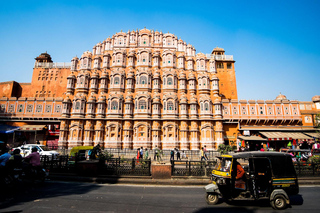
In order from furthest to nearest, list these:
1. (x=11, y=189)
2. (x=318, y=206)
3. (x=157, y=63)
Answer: (x=157, y=63)
(x=11, y=189)
(x=318, y=206)

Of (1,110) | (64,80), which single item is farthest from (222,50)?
(1,110)

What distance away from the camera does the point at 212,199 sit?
273 inches

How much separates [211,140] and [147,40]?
80.7 ft

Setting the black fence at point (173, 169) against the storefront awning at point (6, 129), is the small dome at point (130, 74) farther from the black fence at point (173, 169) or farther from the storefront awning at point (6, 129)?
the black fence at point (173, 169)

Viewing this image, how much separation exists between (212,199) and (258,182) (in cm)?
195

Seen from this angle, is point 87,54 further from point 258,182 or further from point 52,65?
point 258,182

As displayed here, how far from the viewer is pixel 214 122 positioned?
32.2 m

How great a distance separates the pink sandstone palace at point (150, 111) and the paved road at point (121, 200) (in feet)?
71.1

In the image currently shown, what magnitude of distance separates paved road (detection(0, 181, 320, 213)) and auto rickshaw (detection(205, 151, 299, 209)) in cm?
38

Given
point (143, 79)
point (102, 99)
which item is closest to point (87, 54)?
point (102, 99)

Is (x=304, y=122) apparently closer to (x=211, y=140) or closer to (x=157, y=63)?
A: (x=211, y=140)

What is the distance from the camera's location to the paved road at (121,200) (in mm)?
6285

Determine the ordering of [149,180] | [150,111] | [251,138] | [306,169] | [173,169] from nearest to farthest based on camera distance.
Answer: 1. [149,180]
2. [173,169]
3. [306,169]
4. [251,138]
5. [150,111]

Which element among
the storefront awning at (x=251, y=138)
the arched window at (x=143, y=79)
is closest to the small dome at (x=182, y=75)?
the arched window at (x=143, y=79)
